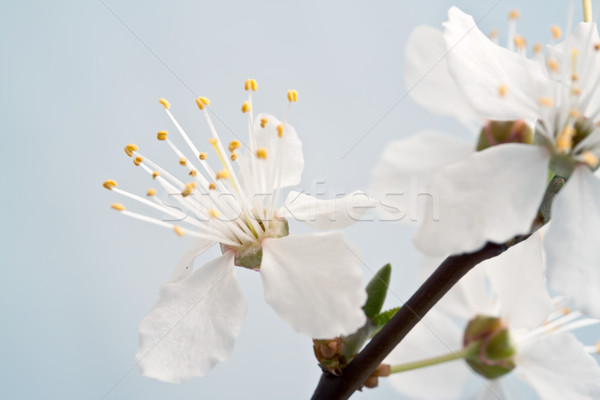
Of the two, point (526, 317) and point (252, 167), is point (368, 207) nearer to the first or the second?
point (252, 167)

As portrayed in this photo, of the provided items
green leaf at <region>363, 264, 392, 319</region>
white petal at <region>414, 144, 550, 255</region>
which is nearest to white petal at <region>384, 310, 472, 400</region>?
green leaf at <region>363, 264, 392, 319</region>

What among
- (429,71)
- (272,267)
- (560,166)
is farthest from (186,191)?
(560,166)

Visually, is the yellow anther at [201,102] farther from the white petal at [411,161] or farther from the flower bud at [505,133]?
the flower bud at [505,133]

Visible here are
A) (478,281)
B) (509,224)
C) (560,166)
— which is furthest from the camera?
(478,281)

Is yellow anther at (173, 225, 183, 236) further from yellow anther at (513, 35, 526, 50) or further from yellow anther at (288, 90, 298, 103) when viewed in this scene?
yellow anther at (513, 35, 526, 50)

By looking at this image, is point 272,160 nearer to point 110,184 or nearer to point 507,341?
point 110,184

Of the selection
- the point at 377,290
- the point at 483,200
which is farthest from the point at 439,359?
the point at 483,200

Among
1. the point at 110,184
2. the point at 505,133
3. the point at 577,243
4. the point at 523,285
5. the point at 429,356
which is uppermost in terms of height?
the point at 110,184
